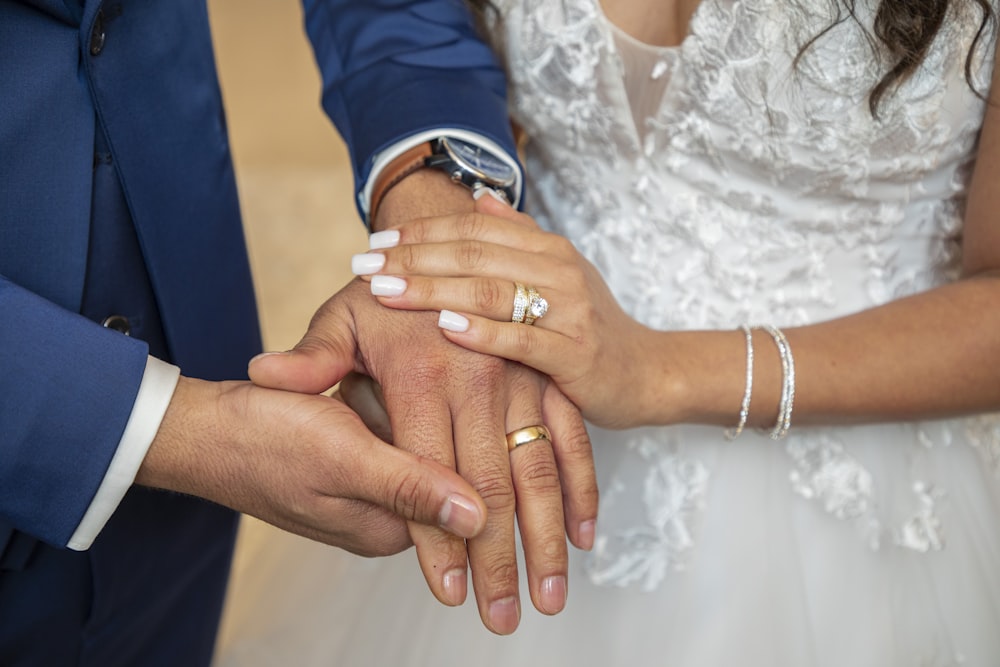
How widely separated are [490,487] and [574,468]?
4.7 inches

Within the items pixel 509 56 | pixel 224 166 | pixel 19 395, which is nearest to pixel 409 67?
pixel 509 56

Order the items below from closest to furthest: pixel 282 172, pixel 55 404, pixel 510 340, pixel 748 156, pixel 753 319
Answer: pixel 55 404 → pixel 510 340 → pixel 748 156 → pixel 753 319 → pixel 282 172

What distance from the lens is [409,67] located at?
1223mm

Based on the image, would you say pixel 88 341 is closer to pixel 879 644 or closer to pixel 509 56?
pixel 509 56

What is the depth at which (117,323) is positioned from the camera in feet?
3.54

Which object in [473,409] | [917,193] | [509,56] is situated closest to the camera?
[473,409]

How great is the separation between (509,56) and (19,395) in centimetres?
71

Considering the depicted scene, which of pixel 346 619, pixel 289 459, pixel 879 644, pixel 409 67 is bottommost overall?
pixel 346 619

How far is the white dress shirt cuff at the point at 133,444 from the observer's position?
A: 85cm

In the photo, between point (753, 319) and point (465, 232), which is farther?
point (753, 319)

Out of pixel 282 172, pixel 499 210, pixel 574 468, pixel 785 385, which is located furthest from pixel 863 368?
pixel 282 172

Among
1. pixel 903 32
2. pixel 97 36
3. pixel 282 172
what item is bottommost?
pixel 282 172

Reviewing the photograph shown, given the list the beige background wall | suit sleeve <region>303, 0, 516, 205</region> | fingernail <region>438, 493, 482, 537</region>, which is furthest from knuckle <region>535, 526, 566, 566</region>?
the beige background wall

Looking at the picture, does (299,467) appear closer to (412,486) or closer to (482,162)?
(412,486)
